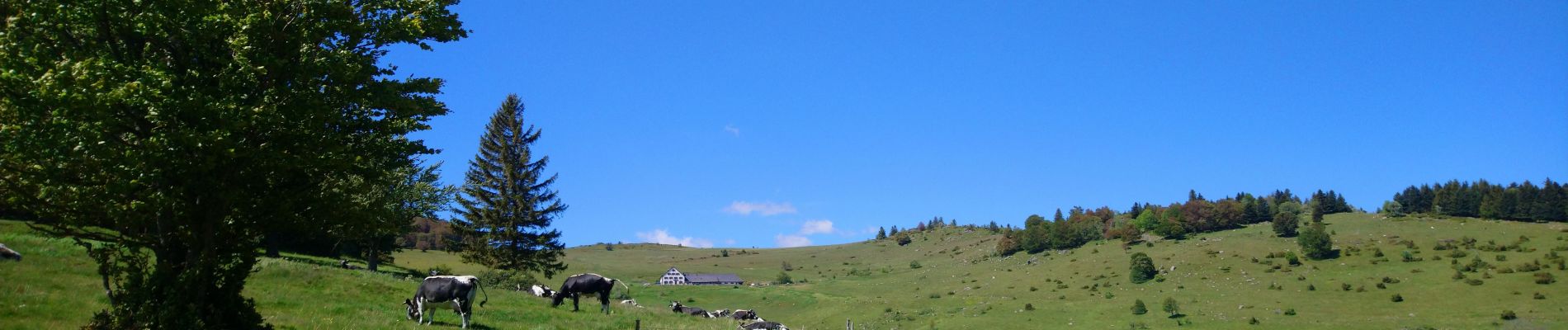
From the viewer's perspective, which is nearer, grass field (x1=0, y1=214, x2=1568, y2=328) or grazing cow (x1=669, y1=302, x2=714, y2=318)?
grass field (x1=0, y1=214, x2=1568, y2=328)

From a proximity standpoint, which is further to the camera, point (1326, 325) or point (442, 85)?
point (1326, 325)

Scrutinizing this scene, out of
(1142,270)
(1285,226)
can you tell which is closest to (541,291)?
(1142,270)

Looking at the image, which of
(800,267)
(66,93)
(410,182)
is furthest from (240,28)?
(800,267)

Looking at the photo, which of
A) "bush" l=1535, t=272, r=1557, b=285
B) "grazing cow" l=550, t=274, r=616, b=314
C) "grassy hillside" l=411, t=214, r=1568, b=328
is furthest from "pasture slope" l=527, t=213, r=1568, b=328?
"grazing cow" l=550, t=274, r=616, b=314

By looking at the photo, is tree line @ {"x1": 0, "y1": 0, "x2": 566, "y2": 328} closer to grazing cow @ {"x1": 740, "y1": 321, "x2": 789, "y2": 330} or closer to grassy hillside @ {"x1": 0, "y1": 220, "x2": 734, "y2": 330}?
grassy hillside @ {"x1": 0, "y1": 220, "x2": 734, "y2": 330}

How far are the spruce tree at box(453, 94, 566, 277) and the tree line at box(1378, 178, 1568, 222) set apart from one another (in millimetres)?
158005

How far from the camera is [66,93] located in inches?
404

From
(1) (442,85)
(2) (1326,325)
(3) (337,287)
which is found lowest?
(2) (1326,325)

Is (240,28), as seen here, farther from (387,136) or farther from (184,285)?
(184,285)

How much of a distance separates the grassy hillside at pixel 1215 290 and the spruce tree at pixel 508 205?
3644 cm

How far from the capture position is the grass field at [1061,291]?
20297mm

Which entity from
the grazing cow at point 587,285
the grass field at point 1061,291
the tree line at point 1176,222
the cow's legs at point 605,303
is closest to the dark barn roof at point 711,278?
the grass field at point 1061,291

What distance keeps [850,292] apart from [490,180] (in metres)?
84.2

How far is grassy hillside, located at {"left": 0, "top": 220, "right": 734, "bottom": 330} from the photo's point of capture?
51.5 feet
